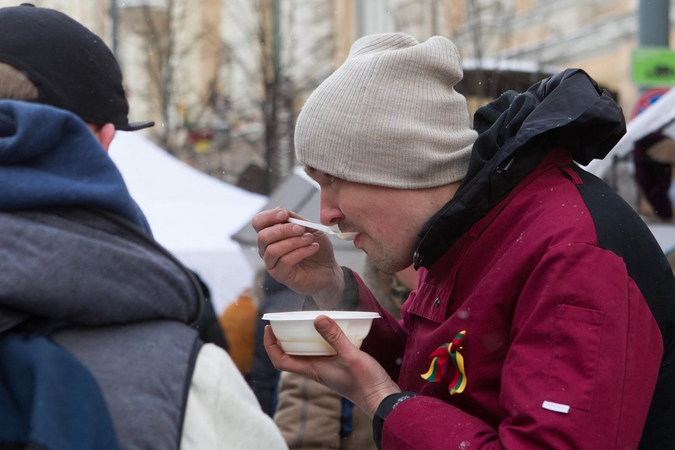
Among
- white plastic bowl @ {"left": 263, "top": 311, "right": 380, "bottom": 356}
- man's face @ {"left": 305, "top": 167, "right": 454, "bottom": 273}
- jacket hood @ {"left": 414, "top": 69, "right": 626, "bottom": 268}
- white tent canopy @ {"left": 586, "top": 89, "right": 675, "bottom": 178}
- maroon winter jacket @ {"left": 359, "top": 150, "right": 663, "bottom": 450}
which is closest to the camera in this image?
maroon winter jacket @ {"left": 359, "top": 150, "right": 663, "bottom": 450}

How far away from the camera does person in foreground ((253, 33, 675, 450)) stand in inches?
60.1

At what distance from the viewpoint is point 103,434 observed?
1.21 meters

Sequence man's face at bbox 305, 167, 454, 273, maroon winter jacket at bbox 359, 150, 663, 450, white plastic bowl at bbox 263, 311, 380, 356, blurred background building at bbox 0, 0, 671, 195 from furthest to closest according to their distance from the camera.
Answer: blurred background building at bbox 0, 0, 671, 195 < man's face at bbox 305, 167, 454, 273 < white plastic bowl at bbox 263, 311, 380, 356 < maroon winter jacket at bbox 359, 150, 663, 450

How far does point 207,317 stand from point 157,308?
3006 millimetres

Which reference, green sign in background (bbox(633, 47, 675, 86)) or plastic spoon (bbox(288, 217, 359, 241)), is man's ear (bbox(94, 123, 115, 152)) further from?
green sign in background (bbox(633, 47, 675, 86))

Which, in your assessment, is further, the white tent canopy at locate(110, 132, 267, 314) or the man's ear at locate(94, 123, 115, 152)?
the white tent canopy at locate(110, 132, 267, 314)

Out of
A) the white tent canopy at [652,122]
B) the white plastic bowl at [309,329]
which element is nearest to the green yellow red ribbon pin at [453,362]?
the white plastic bowl at [309,329]

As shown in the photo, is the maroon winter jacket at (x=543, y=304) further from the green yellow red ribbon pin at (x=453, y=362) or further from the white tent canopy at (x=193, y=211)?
the white tent canopy at (x=193, y=211)

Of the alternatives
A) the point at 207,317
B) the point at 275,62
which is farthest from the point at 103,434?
the point at 275,62

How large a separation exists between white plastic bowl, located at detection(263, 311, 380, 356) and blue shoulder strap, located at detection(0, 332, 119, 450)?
2.29 feet

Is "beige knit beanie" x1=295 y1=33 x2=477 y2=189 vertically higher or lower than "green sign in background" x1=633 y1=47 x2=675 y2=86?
higher

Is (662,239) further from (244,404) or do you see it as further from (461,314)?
(244,404)

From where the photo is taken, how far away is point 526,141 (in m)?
1.71

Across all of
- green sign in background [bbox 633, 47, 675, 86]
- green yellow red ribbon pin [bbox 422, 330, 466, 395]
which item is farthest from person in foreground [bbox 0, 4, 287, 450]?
green sign in background [bbox 633, 47, 675, 86]
